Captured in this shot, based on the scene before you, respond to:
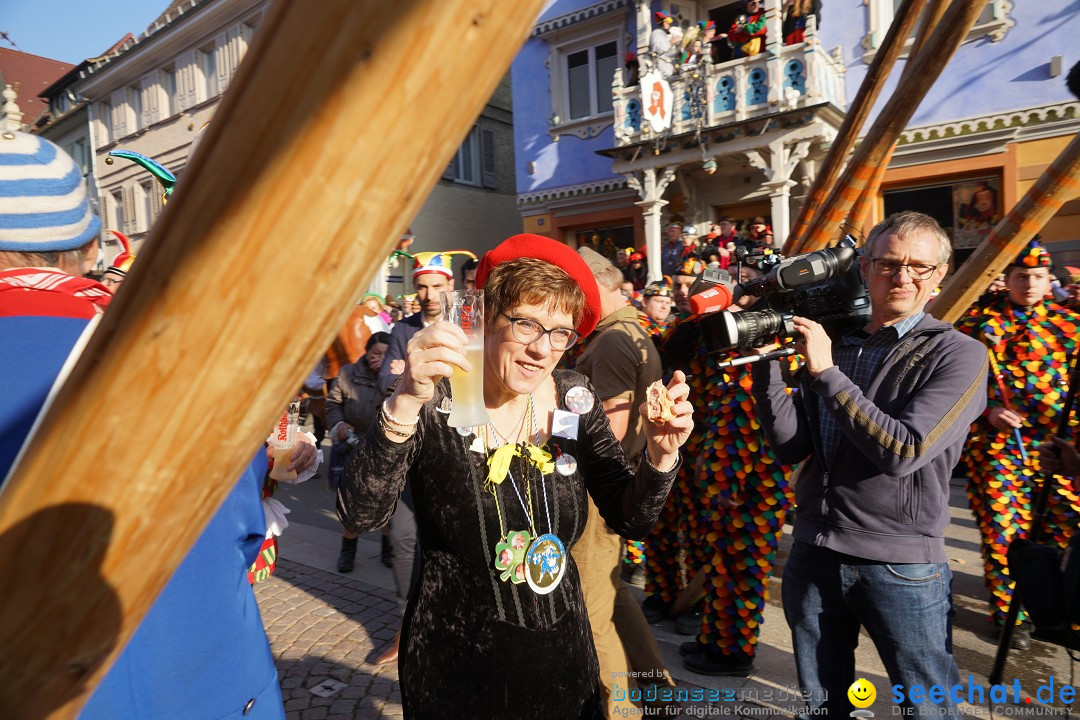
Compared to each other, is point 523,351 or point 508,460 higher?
point 523,351

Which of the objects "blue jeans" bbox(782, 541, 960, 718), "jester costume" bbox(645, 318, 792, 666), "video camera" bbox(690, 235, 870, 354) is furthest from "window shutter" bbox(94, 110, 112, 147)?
"blue jeans" bbox(782, 541, 960, 718)

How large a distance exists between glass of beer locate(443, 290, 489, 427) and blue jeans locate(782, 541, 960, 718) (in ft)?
4.56

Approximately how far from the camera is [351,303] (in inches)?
18.6

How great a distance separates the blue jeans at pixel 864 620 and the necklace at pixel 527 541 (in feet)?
3.23

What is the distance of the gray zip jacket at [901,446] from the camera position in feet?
6.31

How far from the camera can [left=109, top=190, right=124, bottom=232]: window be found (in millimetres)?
22609

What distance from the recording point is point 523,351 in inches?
67.5

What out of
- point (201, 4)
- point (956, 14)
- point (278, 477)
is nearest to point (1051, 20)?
Result: point (956, 14)

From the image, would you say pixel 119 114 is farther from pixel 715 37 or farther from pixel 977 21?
pixel 977 21

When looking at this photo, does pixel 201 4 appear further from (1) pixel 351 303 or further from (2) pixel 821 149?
(1) pixel 351 303

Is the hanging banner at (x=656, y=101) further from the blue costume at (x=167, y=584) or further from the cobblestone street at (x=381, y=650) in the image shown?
the blue costume at (x=167, y=584)

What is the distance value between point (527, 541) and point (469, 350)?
58 centimetres

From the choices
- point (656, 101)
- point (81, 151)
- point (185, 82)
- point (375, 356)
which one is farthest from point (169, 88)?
point (375, 356)

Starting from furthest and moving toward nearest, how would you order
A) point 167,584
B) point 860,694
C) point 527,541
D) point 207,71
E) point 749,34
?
point 207,71, point 749,34, point 860,694, point 527,541, point 167,584
